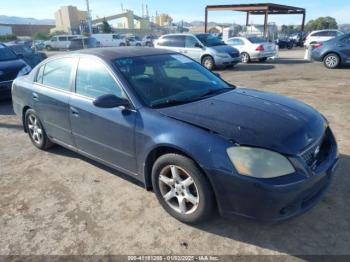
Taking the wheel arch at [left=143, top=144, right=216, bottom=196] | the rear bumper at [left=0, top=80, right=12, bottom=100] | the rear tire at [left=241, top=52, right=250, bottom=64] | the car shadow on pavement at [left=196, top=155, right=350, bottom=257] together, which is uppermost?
the wheel arch at [left=143, top=144, right=216, bottom=196]

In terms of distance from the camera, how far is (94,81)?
3.75m

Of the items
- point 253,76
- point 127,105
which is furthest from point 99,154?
point 253,76

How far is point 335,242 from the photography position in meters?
2.74

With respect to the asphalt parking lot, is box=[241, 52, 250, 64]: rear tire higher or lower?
lower

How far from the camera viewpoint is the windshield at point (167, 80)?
3.41 metres

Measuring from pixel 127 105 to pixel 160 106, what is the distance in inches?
13.5

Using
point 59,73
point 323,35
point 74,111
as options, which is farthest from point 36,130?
point 323,35

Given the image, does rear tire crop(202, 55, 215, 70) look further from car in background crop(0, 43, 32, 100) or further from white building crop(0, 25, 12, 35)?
white building crop(0, 25, 12, 35)

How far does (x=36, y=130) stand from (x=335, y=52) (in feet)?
42.1

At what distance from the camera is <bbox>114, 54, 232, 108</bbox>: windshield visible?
11.2 ft

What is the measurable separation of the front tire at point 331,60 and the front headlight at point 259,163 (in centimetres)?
1299

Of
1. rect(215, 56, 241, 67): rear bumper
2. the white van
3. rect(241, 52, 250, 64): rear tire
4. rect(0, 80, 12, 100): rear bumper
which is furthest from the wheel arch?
the white van

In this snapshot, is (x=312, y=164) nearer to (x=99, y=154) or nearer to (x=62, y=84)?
(x=99, y=154)

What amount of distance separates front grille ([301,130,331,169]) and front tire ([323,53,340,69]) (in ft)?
39.5
